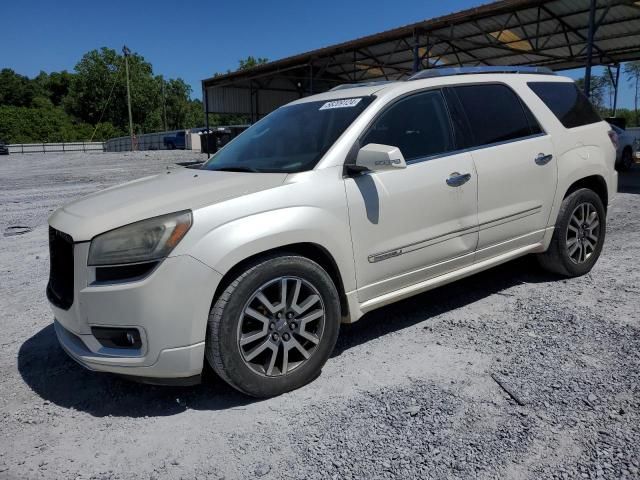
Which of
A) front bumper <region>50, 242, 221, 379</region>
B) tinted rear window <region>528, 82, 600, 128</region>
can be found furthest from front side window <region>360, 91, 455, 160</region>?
front bumper <region>50, 242, 221, 379</region>

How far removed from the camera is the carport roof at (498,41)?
15578 millimetres

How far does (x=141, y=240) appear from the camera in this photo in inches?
100

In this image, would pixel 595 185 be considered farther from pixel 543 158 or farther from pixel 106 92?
pixel 106 92

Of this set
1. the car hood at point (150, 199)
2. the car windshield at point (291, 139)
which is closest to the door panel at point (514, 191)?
the car windshield at point (291, 139)

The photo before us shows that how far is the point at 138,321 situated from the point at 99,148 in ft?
196

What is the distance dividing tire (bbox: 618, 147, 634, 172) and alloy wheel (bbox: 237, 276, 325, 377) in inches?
593

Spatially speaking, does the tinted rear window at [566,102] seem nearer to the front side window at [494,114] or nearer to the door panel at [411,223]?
the front side window at [494,114]

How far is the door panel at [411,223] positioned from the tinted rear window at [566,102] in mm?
1337

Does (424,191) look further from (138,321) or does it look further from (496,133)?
(138,321)

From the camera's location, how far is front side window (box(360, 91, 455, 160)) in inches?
134

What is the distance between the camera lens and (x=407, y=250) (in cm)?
331

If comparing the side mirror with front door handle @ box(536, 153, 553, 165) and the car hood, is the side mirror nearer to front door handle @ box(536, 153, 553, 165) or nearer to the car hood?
the car hood

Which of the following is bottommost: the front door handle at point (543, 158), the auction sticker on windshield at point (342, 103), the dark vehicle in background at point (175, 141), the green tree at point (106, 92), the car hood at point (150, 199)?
the car hood at point (150, 199)

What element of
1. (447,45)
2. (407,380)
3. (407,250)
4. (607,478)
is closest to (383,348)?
(407,380)
